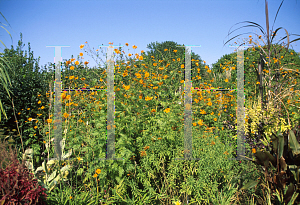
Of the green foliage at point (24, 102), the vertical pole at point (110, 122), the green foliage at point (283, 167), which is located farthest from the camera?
the green foliage at point (24, 102)

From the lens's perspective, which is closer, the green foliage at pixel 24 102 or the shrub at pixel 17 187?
the shrub at pixel 17 187

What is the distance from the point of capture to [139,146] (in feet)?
7.89

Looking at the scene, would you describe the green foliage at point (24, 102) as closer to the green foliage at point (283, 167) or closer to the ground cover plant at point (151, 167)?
the ground cover plant at point (151, 167)

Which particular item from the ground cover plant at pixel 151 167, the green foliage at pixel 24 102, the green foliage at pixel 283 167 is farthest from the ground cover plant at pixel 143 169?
the green foliage at pixel 24 102

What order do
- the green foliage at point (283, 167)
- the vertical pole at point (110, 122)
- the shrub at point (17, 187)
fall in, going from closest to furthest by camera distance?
the shrub at point (17, 187) < the green foliage at point (283, 167) < the vertical pole at point (110, 122)

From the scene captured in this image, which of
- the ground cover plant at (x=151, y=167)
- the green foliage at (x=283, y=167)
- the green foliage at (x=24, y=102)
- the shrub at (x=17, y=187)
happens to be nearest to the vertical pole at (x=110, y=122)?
the ground cover plant at (x=151, y=167)

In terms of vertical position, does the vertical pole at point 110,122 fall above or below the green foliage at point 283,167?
above

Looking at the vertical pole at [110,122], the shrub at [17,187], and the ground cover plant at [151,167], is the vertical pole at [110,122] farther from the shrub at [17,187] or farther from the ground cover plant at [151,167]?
the shrub at [17,187]

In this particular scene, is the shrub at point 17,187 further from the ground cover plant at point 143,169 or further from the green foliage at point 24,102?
the green foliage at point 24,102

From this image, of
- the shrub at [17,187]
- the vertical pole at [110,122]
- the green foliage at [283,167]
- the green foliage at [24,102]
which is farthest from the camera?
the green foliage at [24,102]

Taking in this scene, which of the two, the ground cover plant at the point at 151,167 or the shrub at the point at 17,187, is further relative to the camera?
the ground cover plant at the point at 151,167

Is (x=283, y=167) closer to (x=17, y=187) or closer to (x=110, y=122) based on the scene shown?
(x=110, y=122)

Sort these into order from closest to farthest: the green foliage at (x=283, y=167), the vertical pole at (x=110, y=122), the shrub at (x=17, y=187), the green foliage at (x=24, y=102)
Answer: the shrub at (x=17, y=187), the green foliage at (x=283, y=167), the vertical pole at (x=110, y=122), the green foliage at (x=24, y=102)

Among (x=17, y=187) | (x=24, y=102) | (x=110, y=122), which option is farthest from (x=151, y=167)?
(x=24, y=102)
